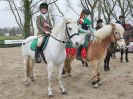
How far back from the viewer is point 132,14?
30031mm

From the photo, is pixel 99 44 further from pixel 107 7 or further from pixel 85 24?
pixel 107 7

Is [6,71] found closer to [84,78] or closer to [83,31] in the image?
[84,78]

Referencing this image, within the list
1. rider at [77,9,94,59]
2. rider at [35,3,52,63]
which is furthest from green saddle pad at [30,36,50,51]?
rider at [77,9,94,59]

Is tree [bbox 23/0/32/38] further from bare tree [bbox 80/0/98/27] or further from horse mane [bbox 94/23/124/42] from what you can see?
horse mane [bbox 94/23/124/42]

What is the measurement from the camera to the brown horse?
24.2 ft

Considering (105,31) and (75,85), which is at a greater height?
(105,31)

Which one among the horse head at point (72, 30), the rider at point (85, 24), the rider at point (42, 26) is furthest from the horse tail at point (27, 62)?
the horse head at point (72, 30)

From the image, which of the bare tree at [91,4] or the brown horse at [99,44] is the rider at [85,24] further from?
the bare tree at [91,4]

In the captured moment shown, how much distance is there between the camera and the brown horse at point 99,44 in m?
7.37

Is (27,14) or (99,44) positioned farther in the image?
(27,14)

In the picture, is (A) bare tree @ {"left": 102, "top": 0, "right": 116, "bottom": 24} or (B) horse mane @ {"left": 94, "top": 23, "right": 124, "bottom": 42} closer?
(B) horse mane @ {"left": 94, "top": 23, "right": 124, "bottom": 42}

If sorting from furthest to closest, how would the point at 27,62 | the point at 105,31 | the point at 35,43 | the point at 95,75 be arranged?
1. the point at 27,62
2. the point at 95,75
3. the point at 105,31
4. the point at 35,43

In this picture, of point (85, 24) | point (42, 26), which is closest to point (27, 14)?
point (85, 24)

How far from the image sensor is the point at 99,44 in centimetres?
763
